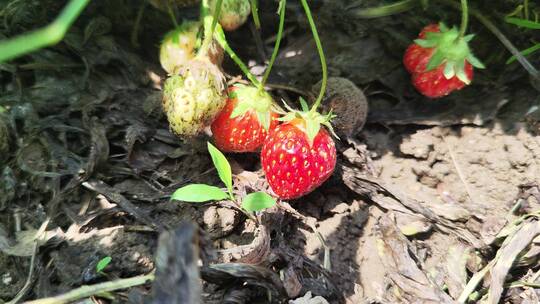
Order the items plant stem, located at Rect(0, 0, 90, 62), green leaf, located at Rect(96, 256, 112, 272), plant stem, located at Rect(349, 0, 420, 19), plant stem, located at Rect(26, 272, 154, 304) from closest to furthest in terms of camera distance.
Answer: plant stem, located at Rect(0, 0, 90, 62) < plant stem, located at Rect(26, 272, 154, 304) < green leaf, located at Rect(96, 256, 112, 272) < plant stem, located at Rect(349, 0, 420, 19)

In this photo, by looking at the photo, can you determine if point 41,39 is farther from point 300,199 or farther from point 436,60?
point 436,60

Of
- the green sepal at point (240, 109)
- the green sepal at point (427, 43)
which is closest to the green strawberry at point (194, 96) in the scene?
the green sepal at point (240, 109)

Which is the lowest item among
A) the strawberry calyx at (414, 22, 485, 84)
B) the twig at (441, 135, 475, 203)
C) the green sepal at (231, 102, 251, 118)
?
the twig at (441, 135, 475, 203)

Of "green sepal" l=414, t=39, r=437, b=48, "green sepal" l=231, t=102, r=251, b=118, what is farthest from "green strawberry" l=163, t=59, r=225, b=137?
"green sepal" l=414, t=39, r=437, b=48

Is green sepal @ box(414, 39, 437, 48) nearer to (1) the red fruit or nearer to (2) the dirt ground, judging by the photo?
(2) the dirt ground

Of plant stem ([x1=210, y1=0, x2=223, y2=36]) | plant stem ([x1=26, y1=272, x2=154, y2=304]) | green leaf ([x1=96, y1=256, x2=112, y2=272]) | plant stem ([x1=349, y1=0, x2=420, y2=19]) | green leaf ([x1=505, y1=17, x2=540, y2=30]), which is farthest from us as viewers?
plant stem ([x1=349, y1=0, x2=420, y2=19])

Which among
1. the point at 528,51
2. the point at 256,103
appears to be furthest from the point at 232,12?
the point at 528,51

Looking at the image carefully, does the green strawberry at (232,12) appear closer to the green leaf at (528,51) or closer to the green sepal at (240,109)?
the green sepal at (240,109)
